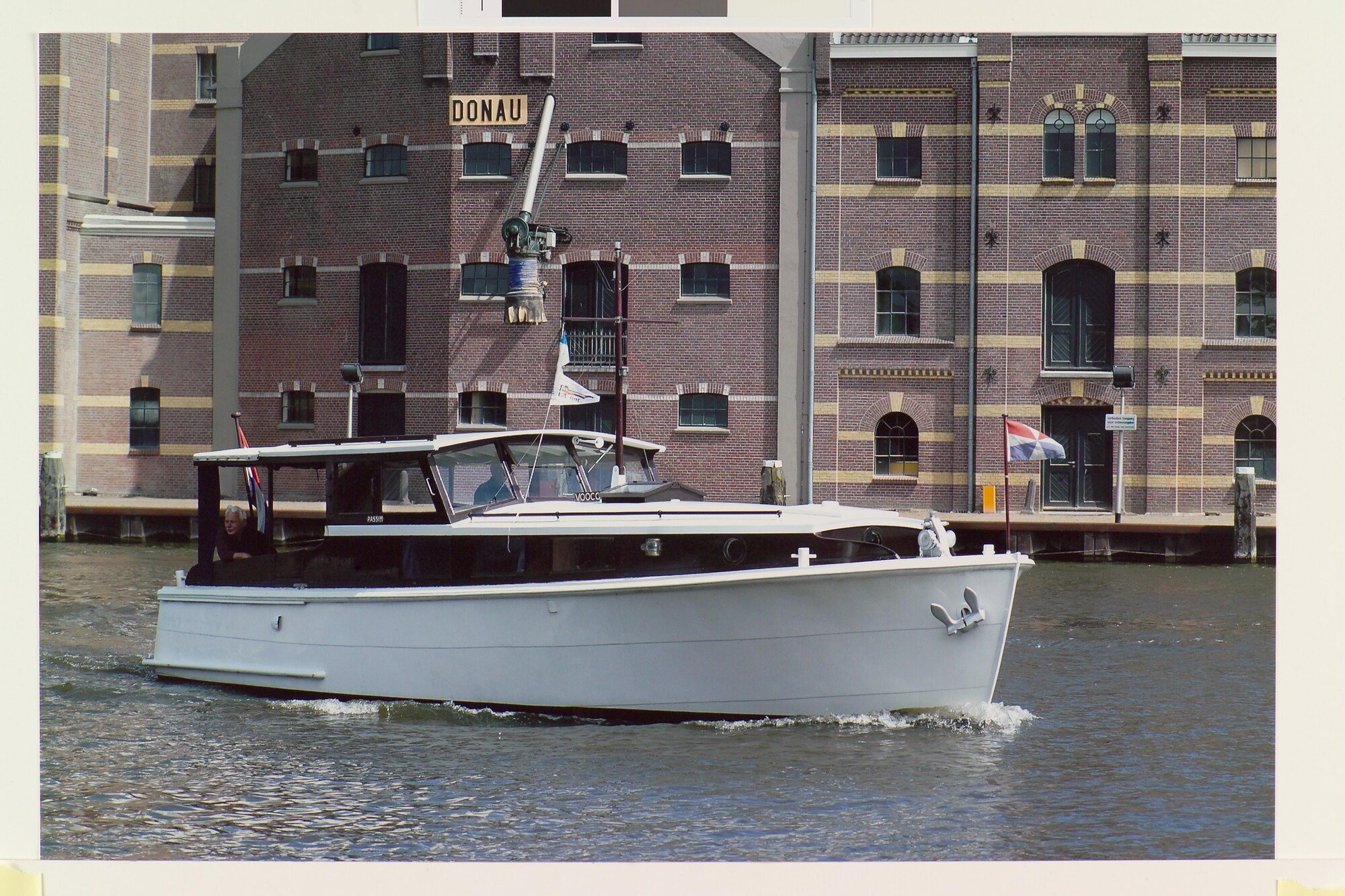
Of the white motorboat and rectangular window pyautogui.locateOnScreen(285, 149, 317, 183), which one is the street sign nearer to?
the white motorboat

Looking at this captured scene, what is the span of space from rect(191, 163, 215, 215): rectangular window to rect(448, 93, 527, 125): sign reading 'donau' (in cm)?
531

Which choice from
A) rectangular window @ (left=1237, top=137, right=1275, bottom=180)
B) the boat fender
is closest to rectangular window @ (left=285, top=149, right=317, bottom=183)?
rectangular window @ (left=1237, top=137, right=1275, bottom=180)

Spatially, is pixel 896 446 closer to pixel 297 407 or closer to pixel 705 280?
pixel 705 280

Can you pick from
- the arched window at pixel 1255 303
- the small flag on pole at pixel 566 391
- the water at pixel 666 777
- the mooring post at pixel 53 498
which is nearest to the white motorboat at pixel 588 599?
the water at pixel 666 777

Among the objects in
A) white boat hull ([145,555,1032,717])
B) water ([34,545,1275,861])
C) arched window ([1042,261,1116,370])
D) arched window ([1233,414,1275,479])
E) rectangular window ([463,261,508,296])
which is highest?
rectangular window ([463,261,508,296])

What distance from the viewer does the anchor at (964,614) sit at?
9.15 m

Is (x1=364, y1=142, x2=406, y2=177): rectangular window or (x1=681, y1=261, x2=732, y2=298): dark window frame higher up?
(x1=364, y1=142, x2=406, y2=177): rectangular window

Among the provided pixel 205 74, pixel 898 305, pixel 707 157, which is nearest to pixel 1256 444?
pixel 898 305

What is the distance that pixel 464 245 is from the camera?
23156 millimetres

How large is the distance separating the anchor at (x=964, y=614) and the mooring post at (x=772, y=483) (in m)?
12.1

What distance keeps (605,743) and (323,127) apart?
16813 mm

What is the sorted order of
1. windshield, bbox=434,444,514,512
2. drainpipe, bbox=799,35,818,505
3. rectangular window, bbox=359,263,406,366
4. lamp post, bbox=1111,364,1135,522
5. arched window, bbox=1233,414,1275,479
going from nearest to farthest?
windshield, bbox=434,444,514,512, arched window, bbox=1233,414,1275,479, lamp post, bbox=1111,364,1135,522, drainpipe, bbox=799,35,818,505, rectangular window, bbox=359,263,406,366

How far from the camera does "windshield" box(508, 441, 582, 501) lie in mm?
10641

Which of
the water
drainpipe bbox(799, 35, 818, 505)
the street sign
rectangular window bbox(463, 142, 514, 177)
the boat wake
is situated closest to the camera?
the water
